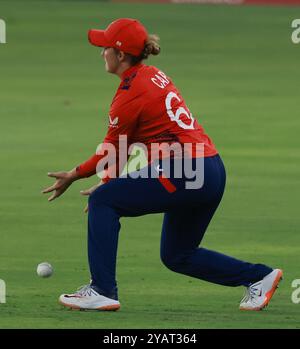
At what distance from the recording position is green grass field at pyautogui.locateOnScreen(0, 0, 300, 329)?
11.1m

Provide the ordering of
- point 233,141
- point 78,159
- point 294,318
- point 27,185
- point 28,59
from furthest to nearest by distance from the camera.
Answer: point 28,59
point 233,141
point 78,159
point 27,185
point 294,318

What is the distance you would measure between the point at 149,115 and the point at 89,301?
54.3 inches

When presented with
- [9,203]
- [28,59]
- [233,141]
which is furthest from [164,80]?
[28,59]

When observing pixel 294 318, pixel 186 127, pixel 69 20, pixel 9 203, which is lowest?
pixel 69 20

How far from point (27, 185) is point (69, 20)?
2143 cm

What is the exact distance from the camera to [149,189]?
10406 millimetres

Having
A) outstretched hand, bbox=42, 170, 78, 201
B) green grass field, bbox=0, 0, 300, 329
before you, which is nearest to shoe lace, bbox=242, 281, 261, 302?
green grass field, bbox=0, 0, 300, 329

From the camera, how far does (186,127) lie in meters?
10.6

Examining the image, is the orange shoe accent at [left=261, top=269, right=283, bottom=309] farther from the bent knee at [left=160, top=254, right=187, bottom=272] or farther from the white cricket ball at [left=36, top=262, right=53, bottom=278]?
the white cricket ball at [left=36, top=262, right=53, bottom=278]

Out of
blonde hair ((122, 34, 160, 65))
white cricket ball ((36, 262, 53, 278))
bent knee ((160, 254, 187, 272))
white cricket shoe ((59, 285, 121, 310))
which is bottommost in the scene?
white cricket ball ((36, 262, 53, 278))

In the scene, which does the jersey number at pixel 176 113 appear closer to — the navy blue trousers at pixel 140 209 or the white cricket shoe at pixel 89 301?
the navy blue trousers at pixel 140 209

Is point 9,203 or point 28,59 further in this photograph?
point 28,59

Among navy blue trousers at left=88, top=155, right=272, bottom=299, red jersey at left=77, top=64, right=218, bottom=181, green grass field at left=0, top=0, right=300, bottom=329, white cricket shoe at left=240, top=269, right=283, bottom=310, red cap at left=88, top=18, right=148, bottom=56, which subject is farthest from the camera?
green grass field at left=0, top=0, right=300, bottom=329

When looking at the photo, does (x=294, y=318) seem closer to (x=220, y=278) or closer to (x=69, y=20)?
(x=220, y=278)
